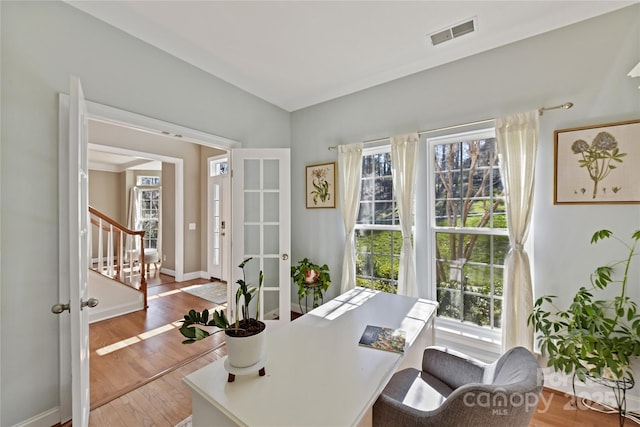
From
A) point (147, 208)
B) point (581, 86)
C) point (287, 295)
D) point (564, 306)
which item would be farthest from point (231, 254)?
point (147, 208)

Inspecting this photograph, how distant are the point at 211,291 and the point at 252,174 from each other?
7.95ft

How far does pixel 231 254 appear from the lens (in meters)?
2.82

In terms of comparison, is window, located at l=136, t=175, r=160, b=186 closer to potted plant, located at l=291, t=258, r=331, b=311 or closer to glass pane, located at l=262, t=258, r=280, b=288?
glass pane, located at l=262, t=258, r=280, b=288

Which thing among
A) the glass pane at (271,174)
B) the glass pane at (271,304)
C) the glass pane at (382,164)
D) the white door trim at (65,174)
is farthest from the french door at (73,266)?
the glass pane at (382,164)

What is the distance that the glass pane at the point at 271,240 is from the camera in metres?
3.03

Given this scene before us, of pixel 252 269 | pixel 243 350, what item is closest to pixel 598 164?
pixel 243 350

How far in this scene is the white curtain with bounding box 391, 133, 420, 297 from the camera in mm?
2494

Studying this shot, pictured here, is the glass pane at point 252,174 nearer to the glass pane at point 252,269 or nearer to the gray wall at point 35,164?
the glass pane at point 252,269

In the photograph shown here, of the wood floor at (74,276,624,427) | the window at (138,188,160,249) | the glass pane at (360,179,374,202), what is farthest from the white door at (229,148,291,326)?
the window at (138,188,160,249)

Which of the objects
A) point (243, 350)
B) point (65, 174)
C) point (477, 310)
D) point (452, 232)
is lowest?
point (477, 310)

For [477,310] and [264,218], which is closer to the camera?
[477,310]

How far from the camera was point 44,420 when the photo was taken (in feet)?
5.31

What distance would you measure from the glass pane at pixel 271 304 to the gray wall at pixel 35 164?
1.81 meters

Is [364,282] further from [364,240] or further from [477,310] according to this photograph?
[477,310]
